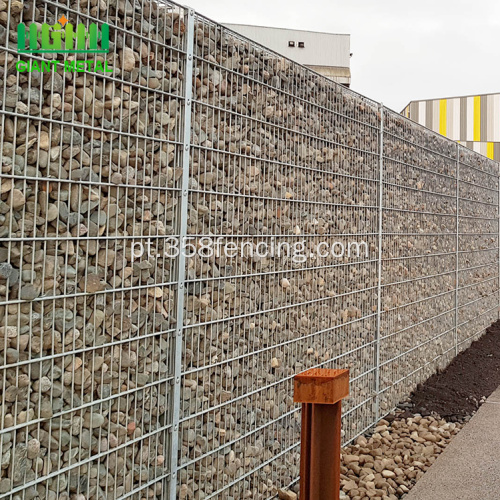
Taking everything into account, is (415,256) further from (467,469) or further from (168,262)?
(168,262)

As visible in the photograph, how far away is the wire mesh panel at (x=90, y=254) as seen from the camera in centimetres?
223

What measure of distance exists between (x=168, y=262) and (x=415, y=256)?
4.36 m

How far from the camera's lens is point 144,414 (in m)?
2.85

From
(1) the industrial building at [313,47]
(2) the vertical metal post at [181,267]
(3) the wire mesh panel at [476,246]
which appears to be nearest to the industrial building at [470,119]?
(1) the industrial building at [313,47]

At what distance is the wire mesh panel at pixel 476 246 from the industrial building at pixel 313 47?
1256cm

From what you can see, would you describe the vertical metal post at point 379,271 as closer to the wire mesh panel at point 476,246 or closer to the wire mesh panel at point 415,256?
the wire mesh panel at point 415,256

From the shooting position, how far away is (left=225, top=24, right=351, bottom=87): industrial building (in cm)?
2155

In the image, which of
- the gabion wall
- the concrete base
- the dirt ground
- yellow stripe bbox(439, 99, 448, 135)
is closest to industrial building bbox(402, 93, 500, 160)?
yellow stripe bbox(439, 99, 448, 135)

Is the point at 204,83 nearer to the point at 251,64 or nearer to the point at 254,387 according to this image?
the point at 251,64

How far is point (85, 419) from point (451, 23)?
18.1 meters

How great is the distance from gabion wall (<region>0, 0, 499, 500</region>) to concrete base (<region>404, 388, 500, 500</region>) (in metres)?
0.77

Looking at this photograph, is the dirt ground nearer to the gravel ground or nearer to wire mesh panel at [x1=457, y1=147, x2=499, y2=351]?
the gravel ground

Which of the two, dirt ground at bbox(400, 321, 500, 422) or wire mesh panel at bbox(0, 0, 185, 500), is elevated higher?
wire mesh panel at bbox(0, 0, 185, 500)

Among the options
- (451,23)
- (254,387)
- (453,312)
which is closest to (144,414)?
(254,387)
